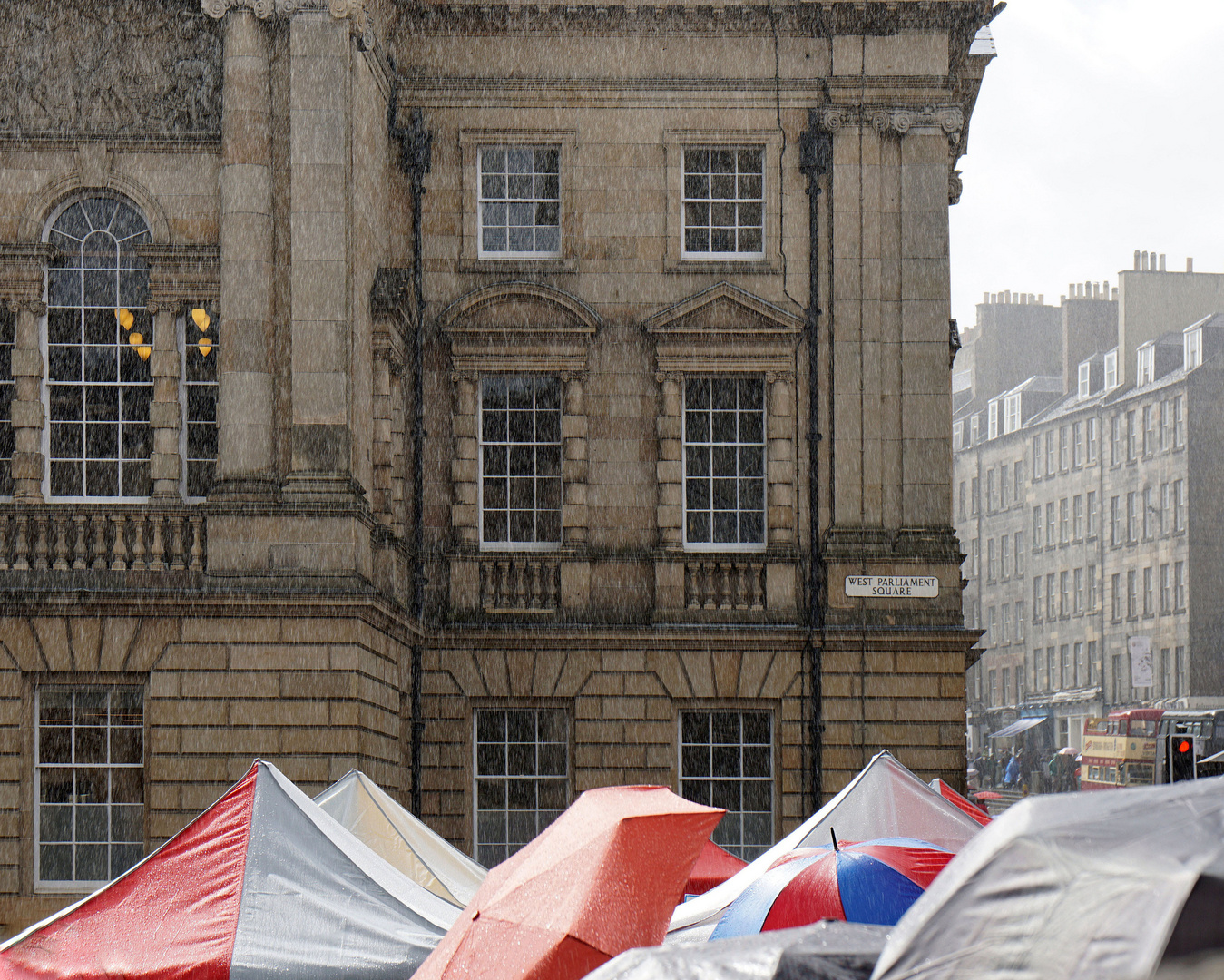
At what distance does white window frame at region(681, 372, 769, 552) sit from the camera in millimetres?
23766

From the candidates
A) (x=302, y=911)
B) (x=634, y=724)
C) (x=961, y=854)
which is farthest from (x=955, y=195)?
(x=961, y=854)

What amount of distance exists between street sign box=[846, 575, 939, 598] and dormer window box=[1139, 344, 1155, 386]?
2240 inches

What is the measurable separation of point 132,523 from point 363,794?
250 inches

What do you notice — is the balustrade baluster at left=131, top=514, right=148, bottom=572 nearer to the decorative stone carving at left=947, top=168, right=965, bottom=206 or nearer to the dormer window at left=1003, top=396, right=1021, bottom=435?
the decorative stone carving at left=947, top=168, right=965, bottom=206

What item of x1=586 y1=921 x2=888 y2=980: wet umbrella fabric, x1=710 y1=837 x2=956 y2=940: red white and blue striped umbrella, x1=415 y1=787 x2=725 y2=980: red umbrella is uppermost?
x1=586 y1=921 x2=888 y2=980: wet umbrella fabric

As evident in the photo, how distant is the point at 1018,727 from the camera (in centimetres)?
8269

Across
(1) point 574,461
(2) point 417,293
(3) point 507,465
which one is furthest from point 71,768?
(2) point 417,293

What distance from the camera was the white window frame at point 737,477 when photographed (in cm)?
2377

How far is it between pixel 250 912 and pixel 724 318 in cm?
1571

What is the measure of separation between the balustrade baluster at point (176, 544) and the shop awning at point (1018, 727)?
66.9 meters

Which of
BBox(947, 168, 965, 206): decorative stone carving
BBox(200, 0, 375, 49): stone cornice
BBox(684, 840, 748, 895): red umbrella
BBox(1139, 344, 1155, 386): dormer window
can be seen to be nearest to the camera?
BBox(684, 840, 748, 895): red umbrella

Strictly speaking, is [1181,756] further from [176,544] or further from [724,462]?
[176,544]

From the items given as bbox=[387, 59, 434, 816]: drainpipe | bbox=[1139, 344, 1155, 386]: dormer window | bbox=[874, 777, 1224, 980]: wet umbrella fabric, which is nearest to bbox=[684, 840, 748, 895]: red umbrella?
bbox=[387, 59, 434, 816]: drainpipe

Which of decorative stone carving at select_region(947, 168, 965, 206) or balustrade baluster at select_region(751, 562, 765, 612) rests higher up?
decorative stone carving at select_region(947, 168, 965, 206)
